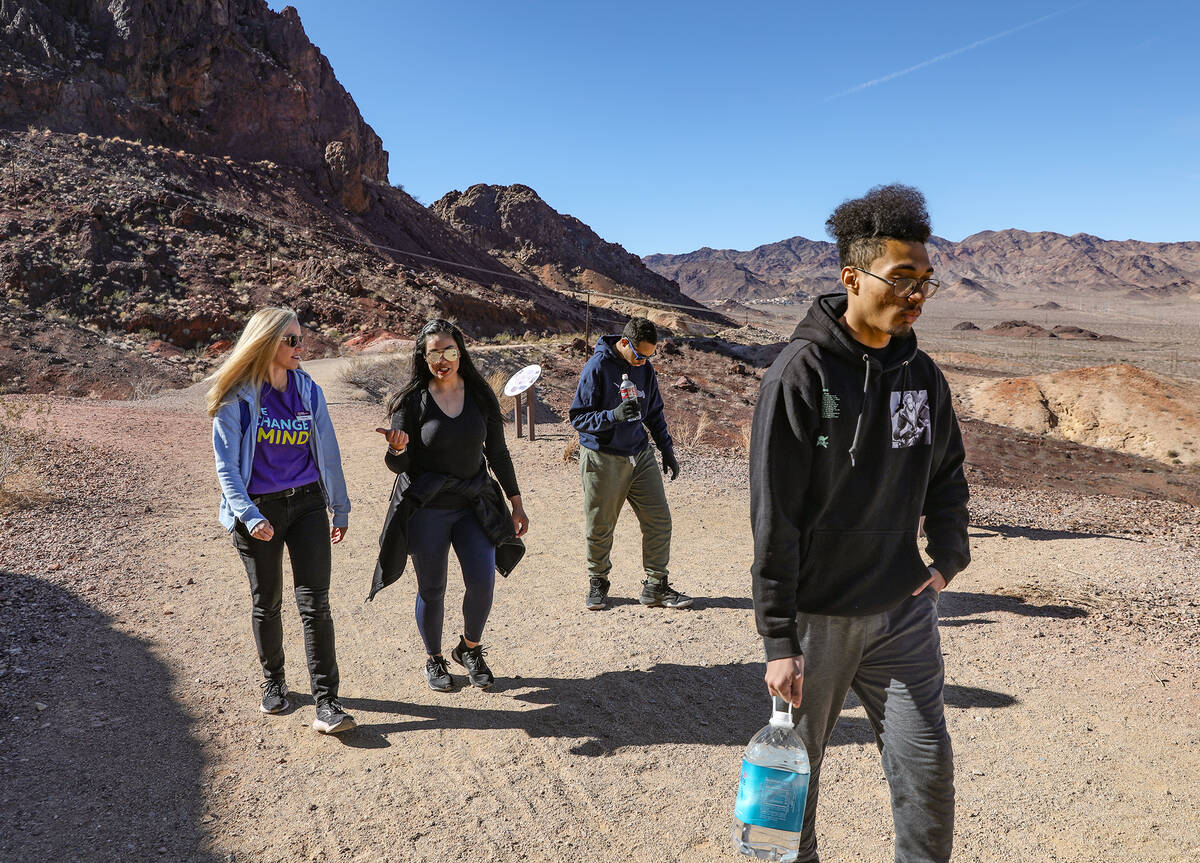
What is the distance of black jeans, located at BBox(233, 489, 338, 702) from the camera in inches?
123

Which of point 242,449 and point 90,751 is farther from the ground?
point 242,449

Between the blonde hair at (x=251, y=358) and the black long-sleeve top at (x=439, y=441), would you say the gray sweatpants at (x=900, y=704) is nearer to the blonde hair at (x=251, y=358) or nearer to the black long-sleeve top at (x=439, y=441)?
the black long-sleeve top at (x=439, y=441)

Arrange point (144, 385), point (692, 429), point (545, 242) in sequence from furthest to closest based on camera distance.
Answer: point (545, 242) < point (144, 385) < point (692, 429)

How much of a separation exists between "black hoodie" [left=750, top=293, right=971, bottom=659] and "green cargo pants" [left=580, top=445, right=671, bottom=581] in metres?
2.76

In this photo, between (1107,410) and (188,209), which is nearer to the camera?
(1107,410)

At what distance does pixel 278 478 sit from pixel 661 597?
253 cm

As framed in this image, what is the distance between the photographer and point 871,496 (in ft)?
5.96

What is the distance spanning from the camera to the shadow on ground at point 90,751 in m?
2.57

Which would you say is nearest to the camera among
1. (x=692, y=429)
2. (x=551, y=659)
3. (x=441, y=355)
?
(x=441, y=355)

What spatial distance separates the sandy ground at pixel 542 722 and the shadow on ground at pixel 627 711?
0.04ft

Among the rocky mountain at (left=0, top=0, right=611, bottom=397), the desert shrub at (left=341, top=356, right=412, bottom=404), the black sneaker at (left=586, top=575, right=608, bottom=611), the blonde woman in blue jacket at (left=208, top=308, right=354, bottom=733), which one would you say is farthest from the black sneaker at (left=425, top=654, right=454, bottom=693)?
the rocky mountain at (left=0, top=0, right=611, bottom=397)

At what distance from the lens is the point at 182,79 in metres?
35.8

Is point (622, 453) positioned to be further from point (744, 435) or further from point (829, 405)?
point (744, 435)

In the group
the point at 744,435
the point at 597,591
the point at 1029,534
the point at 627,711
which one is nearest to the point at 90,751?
the point at 627,711
